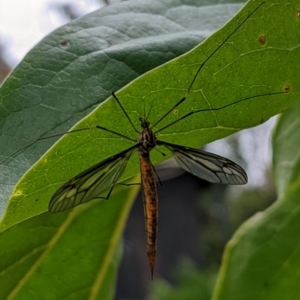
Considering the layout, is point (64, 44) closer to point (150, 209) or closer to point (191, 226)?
point (150, 209)

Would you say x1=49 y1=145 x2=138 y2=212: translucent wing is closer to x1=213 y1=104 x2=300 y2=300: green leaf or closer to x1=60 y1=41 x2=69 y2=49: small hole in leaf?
x1=60 y1=41 x2=69 y2=49: small hole in leaf

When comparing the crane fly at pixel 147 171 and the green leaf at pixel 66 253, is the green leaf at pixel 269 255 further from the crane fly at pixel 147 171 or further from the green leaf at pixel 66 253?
the green leaf at pixel 66 253

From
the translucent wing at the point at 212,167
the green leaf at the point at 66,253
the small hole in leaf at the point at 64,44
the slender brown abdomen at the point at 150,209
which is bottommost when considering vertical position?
the green leaf at the point at 66,253

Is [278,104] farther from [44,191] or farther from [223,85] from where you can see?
[44,191]

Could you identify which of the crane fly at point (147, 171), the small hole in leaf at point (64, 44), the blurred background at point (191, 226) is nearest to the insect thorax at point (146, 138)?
the crane fly at point (147, 171)

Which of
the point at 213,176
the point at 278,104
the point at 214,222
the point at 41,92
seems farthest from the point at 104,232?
the point at 214,222

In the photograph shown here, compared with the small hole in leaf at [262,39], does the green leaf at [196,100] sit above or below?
below

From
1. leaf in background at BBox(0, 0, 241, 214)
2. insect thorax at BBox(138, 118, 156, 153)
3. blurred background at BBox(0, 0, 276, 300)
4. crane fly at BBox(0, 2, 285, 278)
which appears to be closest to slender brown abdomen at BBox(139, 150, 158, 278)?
crane fly at BBox(0, 2, 285, 278)

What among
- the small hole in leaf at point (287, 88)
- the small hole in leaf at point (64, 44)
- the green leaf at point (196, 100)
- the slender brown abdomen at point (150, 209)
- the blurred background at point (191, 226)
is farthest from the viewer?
the blurred background at point (191, 226)
